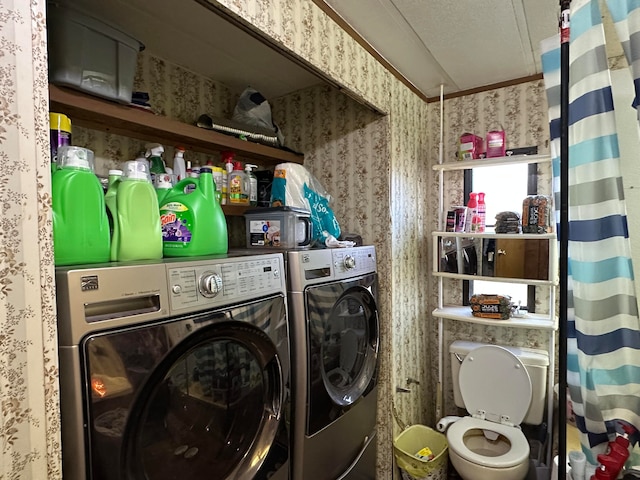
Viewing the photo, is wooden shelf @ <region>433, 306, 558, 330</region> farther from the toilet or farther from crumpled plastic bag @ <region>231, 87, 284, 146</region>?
crumpled plastic bag @ <region>231, 87, 284, 146</region>

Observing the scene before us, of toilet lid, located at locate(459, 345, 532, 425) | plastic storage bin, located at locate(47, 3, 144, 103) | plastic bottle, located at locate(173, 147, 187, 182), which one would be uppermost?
plastic storage bin, located at locate(47, 3, 144, 103)

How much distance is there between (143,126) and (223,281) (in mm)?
725

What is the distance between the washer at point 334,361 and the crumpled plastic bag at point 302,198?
0.63 ft

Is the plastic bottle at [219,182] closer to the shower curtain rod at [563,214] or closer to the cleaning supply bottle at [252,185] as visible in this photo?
the cleaning supply bottle at [252,185]

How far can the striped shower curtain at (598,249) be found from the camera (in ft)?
2.71

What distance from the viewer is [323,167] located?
6.89 feet

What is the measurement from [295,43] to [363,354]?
54.4 inches

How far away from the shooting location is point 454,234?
7.10 ft

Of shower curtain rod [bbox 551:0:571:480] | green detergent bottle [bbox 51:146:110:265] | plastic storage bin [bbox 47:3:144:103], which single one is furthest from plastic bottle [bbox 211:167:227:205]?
shower curtain rod [bbox 551:0:571:480]

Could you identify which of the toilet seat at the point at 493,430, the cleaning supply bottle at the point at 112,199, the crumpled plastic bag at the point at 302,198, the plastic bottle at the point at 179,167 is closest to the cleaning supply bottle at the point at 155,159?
the plastic bottle at the point at 179,167

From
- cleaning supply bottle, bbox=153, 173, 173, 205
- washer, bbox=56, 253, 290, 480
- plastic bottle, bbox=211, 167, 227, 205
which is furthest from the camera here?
plastic bottle, bbox=211, 167, 227, 205

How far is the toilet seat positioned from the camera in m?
1.71

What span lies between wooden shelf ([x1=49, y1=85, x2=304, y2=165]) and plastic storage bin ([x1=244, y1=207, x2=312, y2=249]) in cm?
34

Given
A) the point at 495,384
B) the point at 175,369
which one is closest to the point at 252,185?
the point at 175,369
